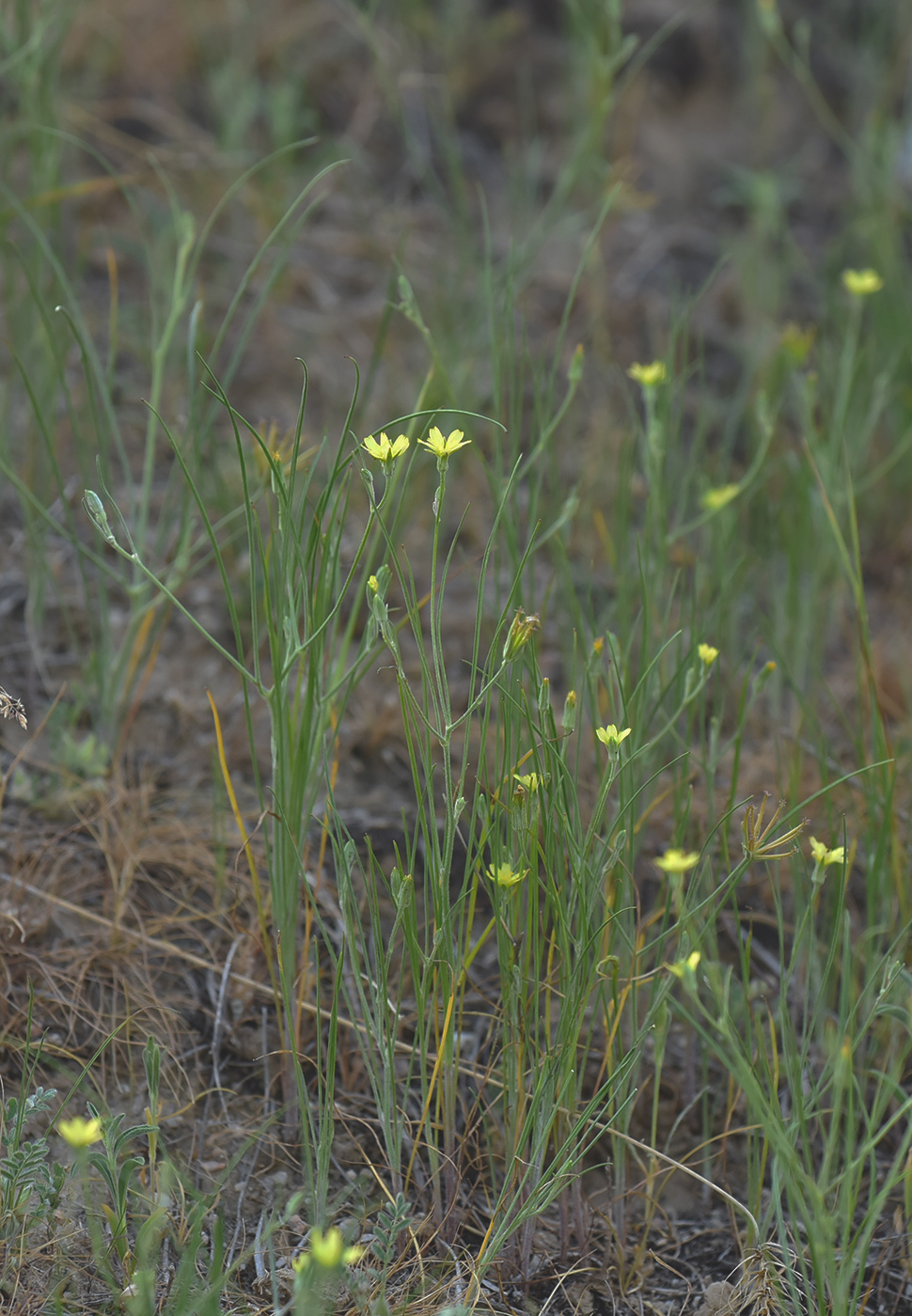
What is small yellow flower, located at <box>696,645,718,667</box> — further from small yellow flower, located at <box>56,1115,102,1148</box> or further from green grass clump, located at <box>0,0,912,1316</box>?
small yellow flower, located at <box>56,1115,102,1148</box>

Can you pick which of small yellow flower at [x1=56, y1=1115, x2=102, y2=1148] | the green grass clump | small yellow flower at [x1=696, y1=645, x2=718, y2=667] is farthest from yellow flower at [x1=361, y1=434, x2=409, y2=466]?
small yellow flower at [x1=56, y1=1115, x2=102, y2=1148]

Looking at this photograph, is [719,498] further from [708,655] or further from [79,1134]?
[79,1134]

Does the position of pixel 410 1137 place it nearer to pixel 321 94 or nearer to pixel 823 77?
pixel 321 94

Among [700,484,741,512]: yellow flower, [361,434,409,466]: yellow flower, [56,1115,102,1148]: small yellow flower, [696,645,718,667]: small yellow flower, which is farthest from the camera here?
[700,484,741,512]: yellow flower

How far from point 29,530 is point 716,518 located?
1.04m

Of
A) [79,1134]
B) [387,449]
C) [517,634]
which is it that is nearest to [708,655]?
[517,634]

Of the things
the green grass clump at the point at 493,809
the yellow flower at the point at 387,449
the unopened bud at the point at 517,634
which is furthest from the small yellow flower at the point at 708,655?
the yellow flower at the point at 387,449

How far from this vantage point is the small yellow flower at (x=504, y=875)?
3.37ft

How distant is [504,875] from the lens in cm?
105

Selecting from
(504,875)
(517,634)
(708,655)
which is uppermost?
(517,634)

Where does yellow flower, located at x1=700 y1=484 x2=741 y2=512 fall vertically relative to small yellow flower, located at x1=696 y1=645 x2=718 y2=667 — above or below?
below

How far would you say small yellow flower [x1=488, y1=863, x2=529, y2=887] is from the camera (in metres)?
1.03

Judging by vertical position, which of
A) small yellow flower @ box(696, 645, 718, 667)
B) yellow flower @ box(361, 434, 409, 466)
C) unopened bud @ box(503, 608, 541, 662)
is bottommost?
small yellow flower @ box(696, 645, 718, 667)

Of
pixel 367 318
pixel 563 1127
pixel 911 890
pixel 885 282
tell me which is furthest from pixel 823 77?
pixel 563 1127
